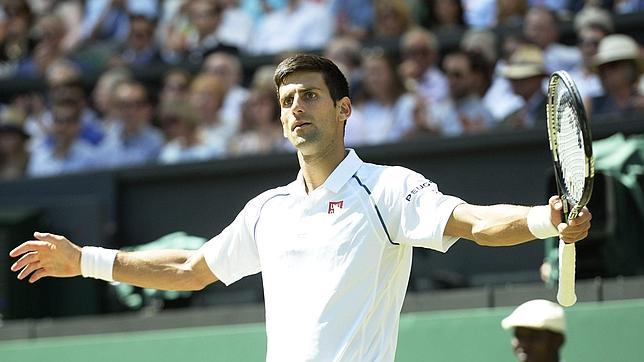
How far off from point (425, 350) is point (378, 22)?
479 cm

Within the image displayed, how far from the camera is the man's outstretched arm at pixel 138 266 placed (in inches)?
191

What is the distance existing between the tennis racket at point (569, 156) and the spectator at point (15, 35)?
956 cm

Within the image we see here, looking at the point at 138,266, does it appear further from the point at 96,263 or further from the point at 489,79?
the point at 489,79

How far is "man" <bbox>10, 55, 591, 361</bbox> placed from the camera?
4199 mm

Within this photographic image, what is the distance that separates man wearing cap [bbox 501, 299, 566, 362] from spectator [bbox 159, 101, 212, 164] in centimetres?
497

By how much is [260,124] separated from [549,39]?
7.30ft

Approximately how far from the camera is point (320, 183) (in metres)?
4.52

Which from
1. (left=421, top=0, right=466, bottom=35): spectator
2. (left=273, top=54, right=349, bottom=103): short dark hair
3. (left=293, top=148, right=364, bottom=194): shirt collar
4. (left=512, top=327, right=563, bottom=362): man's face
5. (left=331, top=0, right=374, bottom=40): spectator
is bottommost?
(left=512, top=327, right=563, bottom=362): man's face

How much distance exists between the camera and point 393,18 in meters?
10.7

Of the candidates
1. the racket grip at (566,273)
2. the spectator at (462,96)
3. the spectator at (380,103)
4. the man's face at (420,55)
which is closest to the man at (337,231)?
the racket grip at (566,273)

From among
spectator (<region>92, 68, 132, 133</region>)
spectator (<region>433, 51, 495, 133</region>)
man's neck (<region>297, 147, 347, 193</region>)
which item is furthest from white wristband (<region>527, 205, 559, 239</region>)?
spectator (<region>92, 68, 132, 133</region>)

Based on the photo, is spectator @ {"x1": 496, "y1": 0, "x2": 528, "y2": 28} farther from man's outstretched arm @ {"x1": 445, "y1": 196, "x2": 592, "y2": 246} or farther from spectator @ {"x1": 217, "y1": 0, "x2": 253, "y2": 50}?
man's outstretched arm @ {"x1": 445, "y1": 196, "x2": 592, "y2": 246}

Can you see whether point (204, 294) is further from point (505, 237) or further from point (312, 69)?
point (505, 237)

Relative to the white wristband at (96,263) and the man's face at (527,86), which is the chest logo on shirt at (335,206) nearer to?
the white wristband at (96,263)
